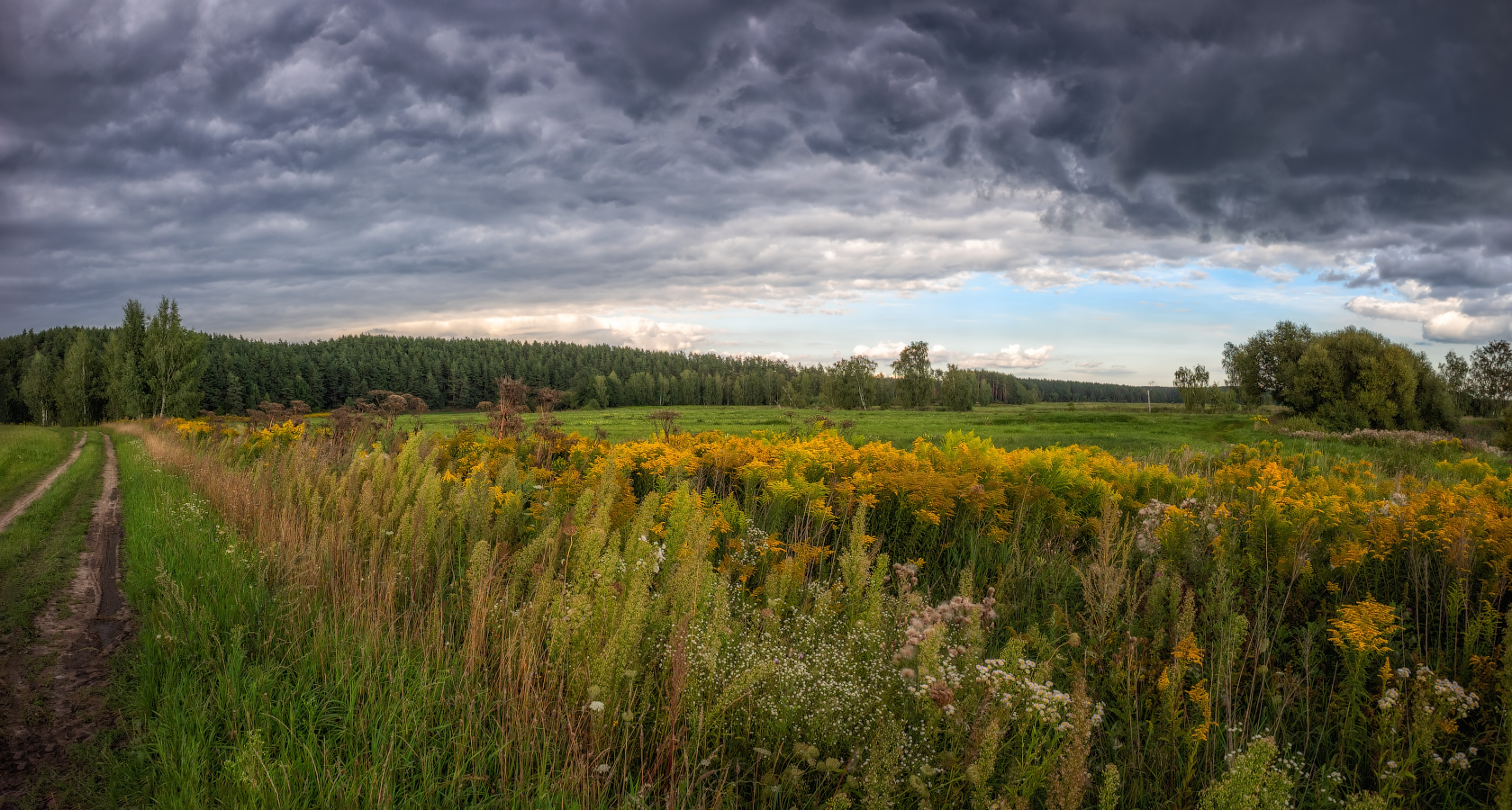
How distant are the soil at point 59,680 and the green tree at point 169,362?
187ft

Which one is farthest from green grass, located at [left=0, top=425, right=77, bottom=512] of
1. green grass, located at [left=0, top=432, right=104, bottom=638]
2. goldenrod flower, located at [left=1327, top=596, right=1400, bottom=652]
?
goldenrod flower, located at [left=1327, top=596, right=1400, bottom=652]

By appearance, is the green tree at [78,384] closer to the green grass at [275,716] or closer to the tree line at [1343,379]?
the green grass at [275,716]

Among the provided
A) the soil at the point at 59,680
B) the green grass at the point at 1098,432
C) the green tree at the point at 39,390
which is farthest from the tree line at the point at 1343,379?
the green tree at the point at 39,390

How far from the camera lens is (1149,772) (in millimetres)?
2773

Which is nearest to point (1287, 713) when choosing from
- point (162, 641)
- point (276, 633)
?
point (276, 633)

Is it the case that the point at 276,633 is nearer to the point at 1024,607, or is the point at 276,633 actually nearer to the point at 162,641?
the point at 162,641

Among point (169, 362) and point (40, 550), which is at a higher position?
point (169, 362)

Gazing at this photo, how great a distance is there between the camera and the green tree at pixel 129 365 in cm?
4984

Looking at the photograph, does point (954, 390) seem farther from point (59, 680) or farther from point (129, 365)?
point (59, 680)

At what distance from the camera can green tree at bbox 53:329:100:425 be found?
67.1 metres

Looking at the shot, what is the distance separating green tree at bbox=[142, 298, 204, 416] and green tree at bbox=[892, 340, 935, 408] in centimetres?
7580

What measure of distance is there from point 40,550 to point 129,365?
193ft

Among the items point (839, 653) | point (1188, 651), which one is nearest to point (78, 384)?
point (839, 653)

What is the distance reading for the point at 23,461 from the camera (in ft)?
59.7
